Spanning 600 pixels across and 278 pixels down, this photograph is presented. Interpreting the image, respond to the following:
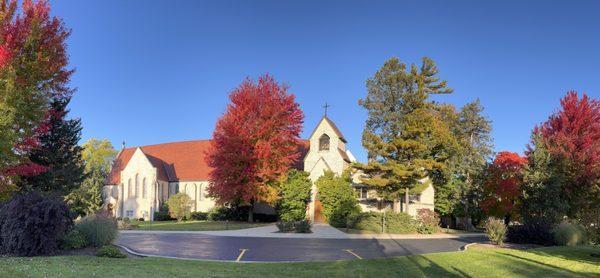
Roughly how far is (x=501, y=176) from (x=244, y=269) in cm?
2693

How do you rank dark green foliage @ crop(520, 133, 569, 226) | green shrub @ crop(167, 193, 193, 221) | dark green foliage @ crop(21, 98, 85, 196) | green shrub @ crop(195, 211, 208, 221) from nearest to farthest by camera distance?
dark green foliage @ crop(520, 133, 569, 226) → dark green foliage @ crop(21, 98, 85, 196) → green shrub @ crop(167, 193, 193, 221) → green shrub @ crop(195, 211, 208, 221)

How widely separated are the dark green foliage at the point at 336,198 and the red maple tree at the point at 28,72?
2071cm

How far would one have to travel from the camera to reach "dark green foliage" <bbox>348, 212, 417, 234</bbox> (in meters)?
30.1

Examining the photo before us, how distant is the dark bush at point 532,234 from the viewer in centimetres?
2083

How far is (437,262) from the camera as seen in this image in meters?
13.9

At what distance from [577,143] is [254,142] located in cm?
2318

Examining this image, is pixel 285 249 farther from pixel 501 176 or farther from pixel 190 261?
pixel 501 176

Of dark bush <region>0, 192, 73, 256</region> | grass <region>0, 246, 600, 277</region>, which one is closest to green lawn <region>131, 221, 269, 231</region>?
dark bush <region>0, 192, 73, 256</region>

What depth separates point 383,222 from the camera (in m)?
30.1

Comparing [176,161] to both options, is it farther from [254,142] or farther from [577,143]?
[577,143]

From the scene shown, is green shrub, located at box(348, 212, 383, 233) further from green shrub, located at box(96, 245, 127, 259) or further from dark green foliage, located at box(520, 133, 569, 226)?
green shrub, located at box(96, 245, 127, 259)

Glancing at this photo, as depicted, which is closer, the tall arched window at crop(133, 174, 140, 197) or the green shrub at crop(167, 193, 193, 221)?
the green shrub at crop(167, 193, 193, 221)

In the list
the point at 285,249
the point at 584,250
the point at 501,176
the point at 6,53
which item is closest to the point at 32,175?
the point at 6,53

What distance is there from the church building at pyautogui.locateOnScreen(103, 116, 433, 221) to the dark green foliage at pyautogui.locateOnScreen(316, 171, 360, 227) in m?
2.21
